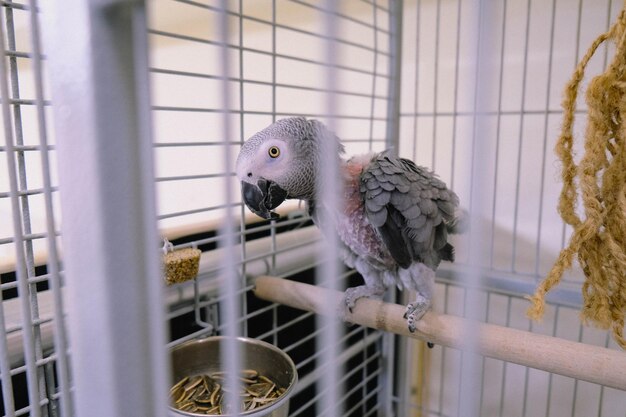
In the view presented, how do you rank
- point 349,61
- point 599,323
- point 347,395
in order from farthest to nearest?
point 349,61 < point 347,395 < point 599,323

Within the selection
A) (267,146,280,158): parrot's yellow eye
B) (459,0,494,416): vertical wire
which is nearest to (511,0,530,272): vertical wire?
(267,146,280,158): parrot's yellow eye

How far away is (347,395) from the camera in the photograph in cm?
117

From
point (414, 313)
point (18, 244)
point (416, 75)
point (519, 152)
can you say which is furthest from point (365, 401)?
point (18, 244)

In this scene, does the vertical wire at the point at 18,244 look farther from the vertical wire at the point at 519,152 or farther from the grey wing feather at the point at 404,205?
the vertical wire at the point at 519,152

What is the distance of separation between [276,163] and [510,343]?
1.57ft

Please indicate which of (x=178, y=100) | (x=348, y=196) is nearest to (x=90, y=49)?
(x=348, y=196)

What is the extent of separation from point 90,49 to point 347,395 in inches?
43.0

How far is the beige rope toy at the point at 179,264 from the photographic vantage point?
2.32 ft

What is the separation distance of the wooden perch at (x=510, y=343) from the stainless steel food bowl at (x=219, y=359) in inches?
4.9

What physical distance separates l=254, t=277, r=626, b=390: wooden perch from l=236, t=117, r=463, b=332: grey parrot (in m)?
0.03

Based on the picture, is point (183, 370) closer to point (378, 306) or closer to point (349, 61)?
point (378, 306)

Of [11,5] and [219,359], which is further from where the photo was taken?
[219,359]

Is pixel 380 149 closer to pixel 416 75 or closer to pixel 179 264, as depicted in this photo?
pixel 416 75

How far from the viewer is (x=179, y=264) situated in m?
0.72
